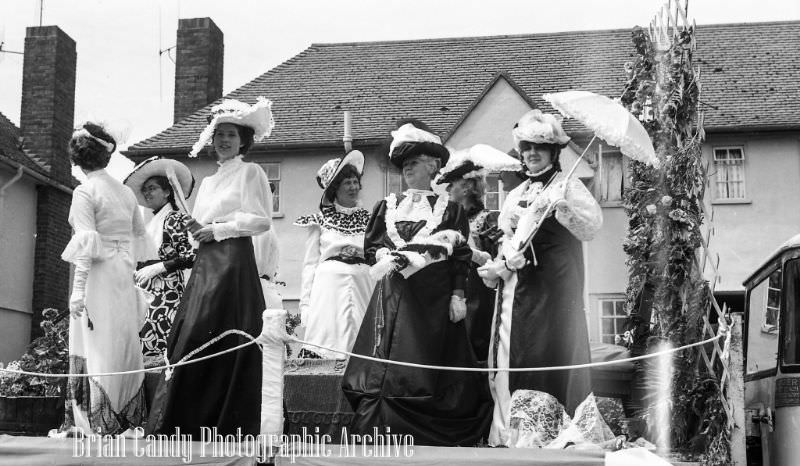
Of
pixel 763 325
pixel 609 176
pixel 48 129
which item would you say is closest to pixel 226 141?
pixel 763 325

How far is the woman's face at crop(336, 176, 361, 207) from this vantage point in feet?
31.6

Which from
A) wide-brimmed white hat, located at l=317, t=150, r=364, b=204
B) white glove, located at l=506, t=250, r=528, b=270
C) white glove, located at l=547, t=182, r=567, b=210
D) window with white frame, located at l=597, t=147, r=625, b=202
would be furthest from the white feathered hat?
window with white frame, located at l=597, t=147, r=625, b=202

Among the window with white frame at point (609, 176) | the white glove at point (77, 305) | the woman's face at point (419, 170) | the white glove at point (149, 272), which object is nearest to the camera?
the white glove at point (77, 305)

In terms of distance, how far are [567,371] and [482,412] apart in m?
0.70

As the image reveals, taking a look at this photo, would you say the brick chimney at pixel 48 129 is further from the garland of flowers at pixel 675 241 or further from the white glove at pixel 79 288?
the garland of flowers at pixel 675 241

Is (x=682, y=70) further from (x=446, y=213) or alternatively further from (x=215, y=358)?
(x=215, y=358)

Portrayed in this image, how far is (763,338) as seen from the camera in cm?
837

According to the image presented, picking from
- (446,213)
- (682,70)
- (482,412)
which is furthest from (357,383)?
(682,70)

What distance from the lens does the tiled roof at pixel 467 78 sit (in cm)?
2517

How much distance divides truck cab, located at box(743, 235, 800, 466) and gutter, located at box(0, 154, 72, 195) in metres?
18.9

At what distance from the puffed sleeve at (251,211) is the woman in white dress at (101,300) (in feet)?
2.83

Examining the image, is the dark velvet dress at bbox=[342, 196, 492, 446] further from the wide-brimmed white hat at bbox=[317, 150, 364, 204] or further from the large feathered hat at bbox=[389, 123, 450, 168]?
the wide-brimmed white hat at bbox=[317, 150, 364, 204]

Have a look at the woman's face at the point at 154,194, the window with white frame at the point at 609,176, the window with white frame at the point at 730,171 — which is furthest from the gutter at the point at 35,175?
the window with white frame at the point at 730,171

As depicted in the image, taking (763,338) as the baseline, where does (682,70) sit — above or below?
above
